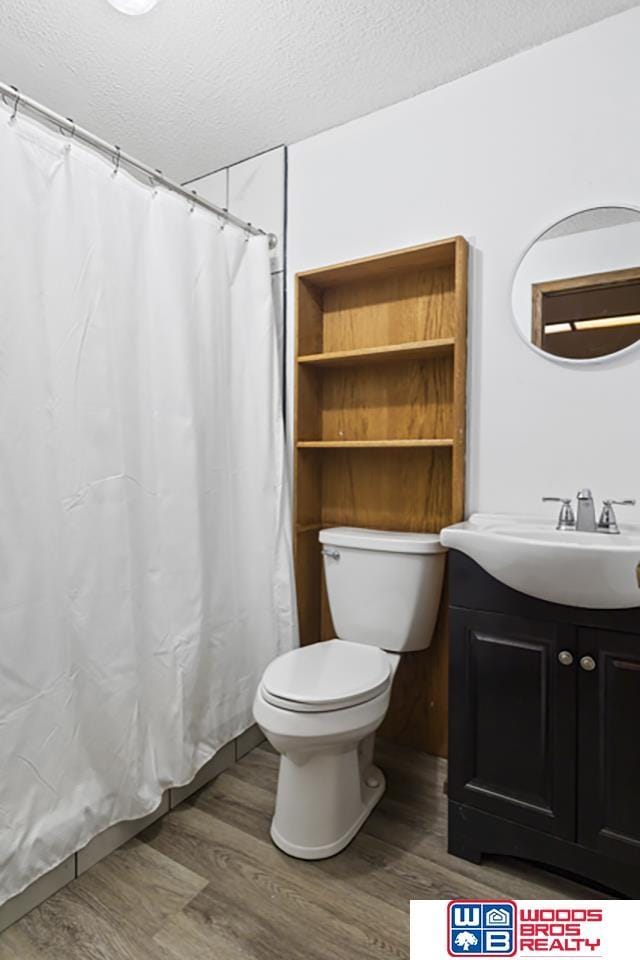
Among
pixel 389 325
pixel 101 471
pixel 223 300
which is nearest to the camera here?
pixel 101 471

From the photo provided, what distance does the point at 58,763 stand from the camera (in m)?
1.33

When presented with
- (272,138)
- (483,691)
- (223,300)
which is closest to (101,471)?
(223,300)

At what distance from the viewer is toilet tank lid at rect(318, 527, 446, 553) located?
178 cm

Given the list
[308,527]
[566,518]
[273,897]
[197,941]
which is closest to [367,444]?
[308,527]

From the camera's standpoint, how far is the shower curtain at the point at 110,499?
1264 millimetres

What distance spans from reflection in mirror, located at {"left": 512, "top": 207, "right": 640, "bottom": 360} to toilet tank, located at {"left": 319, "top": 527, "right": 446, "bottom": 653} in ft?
2.39

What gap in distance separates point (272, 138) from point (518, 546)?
185 centimetres

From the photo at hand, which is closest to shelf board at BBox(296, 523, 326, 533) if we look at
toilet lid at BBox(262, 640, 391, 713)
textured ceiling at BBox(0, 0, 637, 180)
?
toilet lid at BBox(262, 640, 391, 713)

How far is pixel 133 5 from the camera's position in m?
1.44

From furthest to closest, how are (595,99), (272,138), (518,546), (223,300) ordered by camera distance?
(272,138), (223,300), (595,99), (518,546)

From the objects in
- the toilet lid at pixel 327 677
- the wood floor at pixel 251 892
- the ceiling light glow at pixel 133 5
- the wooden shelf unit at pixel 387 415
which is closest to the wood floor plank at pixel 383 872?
the wood floor at pixel 251 892

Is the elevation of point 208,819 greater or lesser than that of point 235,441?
lesser

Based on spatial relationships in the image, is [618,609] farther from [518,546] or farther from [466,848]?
[466,848]

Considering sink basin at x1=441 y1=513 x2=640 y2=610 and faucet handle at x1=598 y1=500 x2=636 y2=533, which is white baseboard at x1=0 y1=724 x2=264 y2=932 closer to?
sink basin at x1=441 y1=513 x2=640 y2=610
